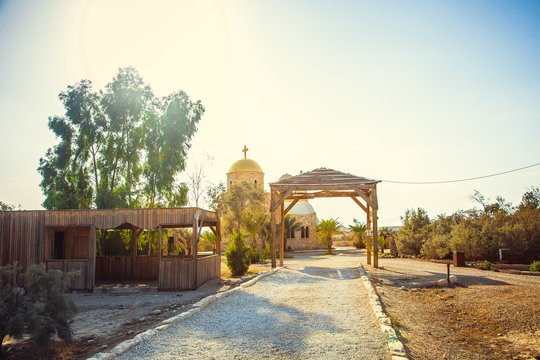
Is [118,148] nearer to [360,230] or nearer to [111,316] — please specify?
[111,316]

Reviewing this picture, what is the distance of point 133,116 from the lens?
23.9 metres

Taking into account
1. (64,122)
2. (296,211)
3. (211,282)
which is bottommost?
(211,282)

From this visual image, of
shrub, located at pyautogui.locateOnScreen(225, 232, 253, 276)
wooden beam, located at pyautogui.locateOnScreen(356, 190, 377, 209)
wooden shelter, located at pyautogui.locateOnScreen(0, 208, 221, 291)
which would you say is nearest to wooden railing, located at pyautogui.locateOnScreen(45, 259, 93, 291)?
wooden shelter, located at pyautogui.locateOnScreen(0, 208, 221, 291)

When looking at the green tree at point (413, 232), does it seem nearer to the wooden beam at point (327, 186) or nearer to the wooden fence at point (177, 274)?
the wooden beam at point (327, 186)

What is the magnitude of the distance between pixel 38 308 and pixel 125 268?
11.8 m

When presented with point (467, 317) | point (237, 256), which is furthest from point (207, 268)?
point (467, 317)

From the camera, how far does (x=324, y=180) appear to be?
18.2m

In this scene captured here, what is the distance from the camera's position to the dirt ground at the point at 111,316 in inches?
267

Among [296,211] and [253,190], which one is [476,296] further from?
[296,211]

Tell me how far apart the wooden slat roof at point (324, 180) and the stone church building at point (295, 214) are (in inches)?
879

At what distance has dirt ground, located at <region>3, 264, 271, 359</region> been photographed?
6785 millimetres

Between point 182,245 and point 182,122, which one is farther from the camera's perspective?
point 182,245

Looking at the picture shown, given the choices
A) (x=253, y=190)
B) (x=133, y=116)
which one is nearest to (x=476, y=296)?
(x=133, y=116)

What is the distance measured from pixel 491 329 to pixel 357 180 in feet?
35.4
